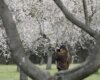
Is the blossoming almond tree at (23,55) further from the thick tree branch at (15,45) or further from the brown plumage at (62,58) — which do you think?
the brown plumage at (62,58)

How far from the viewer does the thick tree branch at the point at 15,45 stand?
18.2ft

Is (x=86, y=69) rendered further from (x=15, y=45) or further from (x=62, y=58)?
(x=62, y=58)

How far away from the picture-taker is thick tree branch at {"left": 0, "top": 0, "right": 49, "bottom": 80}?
218 inches

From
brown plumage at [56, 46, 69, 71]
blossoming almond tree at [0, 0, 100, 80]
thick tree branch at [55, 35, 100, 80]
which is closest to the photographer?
thick tree branch at [55, 35, 100, 80]

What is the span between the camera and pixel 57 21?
2730cm

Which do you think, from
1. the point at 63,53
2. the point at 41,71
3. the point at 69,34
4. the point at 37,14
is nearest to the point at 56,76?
the point at 41,71

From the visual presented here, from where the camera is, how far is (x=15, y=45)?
5562 millimetres

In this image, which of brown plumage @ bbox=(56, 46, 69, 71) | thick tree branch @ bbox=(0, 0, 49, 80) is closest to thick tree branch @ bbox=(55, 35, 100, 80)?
thick tree branch @ bbox=(0, 0, 49, 80)

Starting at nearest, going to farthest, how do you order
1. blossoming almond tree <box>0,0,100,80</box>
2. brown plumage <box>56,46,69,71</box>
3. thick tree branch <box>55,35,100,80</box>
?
thick tree branch <box>55,35,100,80</box>, blossoming almond tree <box>0,0,100,80</box>, brown plumage <box>56,46,69,71</box>

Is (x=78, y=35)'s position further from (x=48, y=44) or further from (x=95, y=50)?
(x=95, y=50)

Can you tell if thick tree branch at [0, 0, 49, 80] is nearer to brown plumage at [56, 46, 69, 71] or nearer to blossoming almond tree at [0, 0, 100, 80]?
blossoming almond tree at [0, 0, 100, 80]

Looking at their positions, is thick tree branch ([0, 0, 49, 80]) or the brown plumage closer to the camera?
thick tree branch ([0, 0, 49, 80])

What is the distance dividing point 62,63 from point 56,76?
794 centimetres

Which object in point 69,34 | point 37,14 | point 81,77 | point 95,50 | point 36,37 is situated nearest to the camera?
point 95,50
